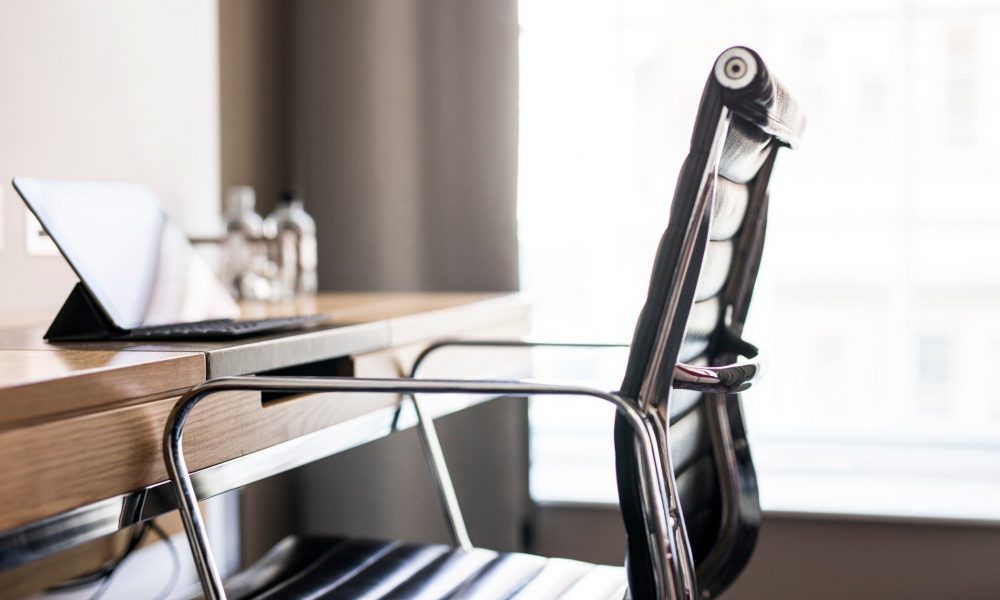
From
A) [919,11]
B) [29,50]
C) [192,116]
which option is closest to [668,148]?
[919,11]

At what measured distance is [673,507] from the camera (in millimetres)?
901

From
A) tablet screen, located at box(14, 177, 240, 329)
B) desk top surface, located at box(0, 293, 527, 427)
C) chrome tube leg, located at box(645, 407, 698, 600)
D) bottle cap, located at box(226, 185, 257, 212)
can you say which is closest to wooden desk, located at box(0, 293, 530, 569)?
desk top surface, located at box(0, 293, 527, 427)

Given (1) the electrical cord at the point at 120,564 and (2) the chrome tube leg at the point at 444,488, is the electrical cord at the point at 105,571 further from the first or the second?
(2) the chrome tube leg at the point at 444,488

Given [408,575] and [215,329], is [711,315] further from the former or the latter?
[215,329]

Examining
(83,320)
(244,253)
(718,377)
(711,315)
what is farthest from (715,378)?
(244,253)

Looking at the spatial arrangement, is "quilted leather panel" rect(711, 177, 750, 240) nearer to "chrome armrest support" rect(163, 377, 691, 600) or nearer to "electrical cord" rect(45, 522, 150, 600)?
"chrome armrest support" rect(163, 377, 691, 600)

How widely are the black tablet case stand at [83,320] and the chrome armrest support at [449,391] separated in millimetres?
265

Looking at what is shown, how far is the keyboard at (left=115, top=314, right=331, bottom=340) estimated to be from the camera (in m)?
1.09

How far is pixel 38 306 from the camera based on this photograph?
63.3 inches

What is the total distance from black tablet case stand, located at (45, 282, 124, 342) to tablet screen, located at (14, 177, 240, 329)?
0.01 meters

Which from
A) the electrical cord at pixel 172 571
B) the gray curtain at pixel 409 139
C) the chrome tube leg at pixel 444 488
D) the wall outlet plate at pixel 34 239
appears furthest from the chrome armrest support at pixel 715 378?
the gray curtain at pixel 409 139

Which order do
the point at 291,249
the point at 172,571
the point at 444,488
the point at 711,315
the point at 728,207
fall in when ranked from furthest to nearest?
1. the point at 291,249
2. the point at 172,571
3. the point at 444,488
4. the point at 711,315
5. the point at 728,207

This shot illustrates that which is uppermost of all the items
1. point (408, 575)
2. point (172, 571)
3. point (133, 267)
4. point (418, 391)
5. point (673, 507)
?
point (133, 267)

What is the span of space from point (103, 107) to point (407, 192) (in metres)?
0.83
